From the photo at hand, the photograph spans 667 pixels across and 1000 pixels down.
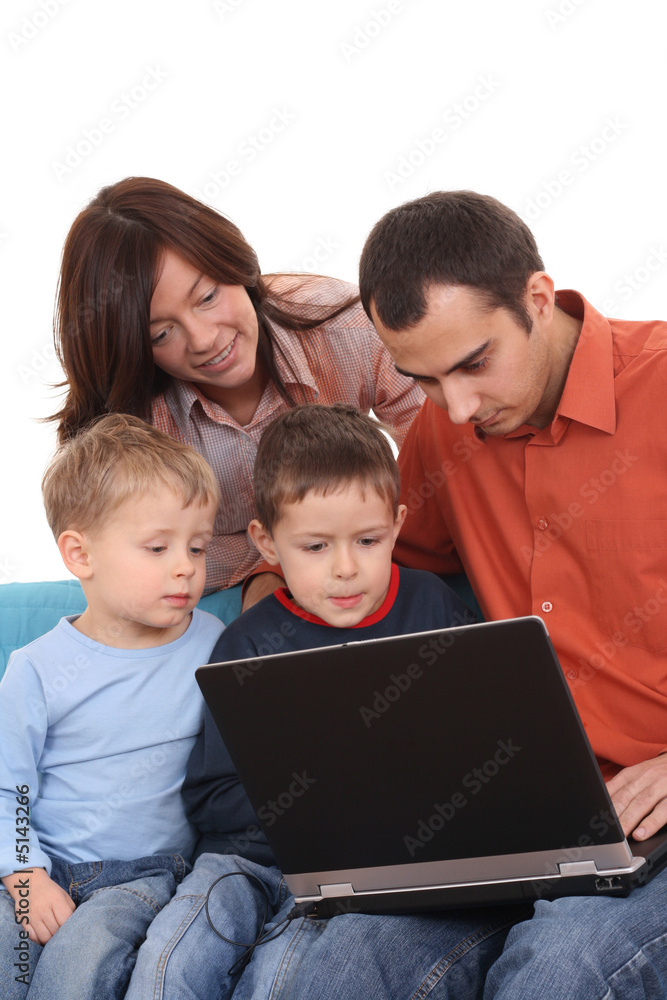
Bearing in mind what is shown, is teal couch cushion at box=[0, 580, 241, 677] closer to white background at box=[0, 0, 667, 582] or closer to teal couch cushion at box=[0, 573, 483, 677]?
teal couch cushion at box=[0, 573, 483, 677]

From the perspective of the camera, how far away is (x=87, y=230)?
1.91 m

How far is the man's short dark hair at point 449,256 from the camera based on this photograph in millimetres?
1418

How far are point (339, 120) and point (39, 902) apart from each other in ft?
7.20

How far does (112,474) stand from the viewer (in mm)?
1641

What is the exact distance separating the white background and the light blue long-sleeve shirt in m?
1.44

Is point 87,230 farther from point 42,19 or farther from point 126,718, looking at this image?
point 42,19

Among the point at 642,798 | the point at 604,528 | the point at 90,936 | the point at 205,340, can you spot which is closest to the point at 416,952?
the point at 642,798

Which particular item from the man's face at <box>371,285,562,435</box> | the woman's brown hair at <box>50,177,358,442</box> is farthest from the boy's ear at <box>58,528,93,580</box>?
the man's face at <box>371,285,562,435</box>

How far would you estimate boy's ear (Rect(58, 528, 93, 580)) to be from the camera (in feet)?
5.46

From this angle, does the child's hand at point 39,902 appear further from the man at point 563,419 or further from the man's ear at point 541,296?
the man's ear at point 541,296

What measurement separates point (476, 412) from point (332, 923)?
78cm

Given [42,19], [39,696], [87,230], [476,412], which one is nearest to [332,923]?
[39,696]

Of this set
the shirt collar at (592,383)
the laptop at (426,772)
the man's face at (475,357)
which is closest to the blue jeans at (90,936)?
the laptop at (426,772)

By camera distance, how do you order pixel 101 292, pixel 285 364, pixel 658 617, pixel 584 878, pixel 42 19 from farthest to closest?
pixel 42 19 → pixel 285 364 → pixel 101 292 → pixel 658 617 → pixel 584 878
